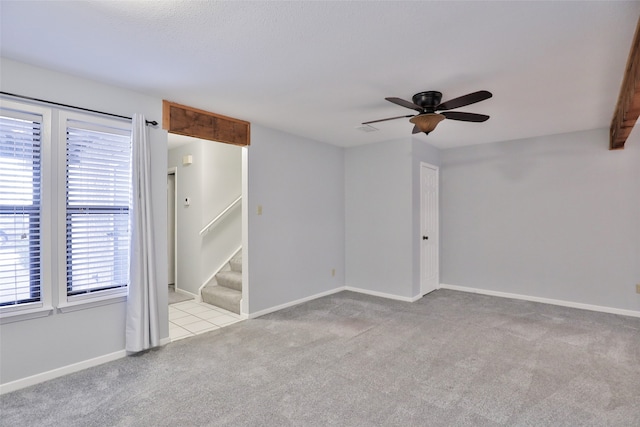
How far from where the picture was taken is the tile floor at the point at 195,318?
3665 millimetres

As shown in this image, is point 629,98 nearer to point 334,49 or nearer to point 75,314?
point 334,49

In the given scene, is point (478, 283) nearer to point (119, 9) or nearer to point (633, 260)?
point (633, 260)

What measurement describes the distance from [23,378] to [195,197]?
9.93 ft

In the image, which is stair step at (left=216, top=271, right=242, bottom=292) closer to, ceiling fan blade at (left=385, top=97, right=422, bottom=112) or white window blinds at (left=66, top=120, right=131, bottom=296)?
white window blinds at (left=66, top=120, right=131, bottom=296)

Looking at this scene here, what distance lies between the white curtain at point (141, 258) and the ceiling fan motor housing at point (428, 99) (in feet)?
8.10

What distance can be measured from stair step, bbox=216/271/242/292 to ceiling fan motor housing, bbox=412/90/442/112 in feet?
10.2

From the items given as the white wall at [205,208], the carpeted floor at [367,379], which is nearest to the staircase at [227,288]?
the white wall at [205,208]

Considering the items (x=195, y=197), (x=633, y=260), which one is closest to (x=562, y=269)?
(x=633, y=260)

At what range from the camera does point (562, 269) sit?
15.0ft

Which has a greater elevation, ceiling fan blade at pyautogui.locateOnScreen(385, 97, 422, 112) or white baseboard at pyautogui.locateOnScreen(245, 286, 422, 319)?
ceiling fan blade at pyautogui.locateOnScreen(385, 97, 422, 112)

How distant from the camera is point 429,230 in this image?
531cm

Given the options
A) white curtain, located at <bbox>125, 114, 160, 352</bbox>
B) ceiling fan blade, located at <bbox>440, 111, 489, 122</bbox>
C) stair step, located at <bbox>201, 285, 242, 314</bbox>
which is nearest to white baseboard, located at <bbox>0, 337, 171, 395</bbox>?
white curtain, located at <bbox>125, 114, 160, 352</bbox>

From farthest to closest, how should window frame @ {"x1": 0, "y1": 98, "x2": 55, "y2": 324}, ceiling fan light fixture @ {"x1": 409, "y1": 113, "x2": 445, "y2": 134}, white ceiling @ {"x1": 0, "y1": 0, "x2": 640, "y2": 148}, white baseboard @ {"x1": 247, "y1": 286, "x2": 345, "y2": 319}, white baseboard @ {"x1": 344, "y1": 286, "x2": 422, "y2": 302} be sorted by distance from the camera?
white baseboard @ {"x1": 344, "y1": 286, "x2": 422, "y2": 302} → white baseboard @ {"x1": 247, "y1": 286, "x2": 345, "y2": 319} → ceiling fan light fixture @ {"x1": 409, "y1": 113, "x2": 445, "y2": 134} → window frame @ {"x1": 0, "y1": 98, "x2": 55, "y2": 324} → white ceiling @ {"x1": 0, "y1": 0, "x2": 640, "y2": 148}

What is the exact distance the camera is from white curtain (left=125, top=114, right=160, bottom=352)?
2.97m
